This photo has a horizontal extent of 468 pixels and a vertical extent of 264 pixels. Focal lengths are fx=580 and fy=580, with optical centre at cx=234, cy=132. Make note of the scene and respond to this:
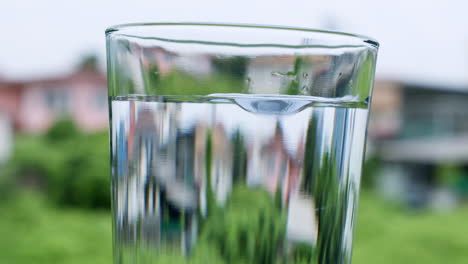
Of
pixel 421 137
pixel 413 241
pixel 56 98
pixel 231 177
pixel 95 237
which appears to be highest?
pixel 231 177

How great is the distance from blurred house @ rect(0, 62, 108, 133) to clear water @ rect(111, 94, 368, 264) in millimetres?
10333

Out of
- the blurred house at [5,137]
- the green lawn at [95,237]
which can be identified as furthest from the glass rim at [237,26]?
the blurred house at [5,137]

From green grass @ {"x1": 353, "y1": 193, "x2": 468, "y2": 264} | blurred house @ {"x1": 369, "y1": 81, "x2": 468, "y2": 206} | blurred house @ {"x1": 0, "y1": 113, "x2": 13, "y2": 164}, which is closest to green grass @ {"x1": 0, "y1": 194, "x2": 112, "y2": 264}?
blurred house @ {"x1": 0, "y1": 113, "x2": 13, "y2": 164}

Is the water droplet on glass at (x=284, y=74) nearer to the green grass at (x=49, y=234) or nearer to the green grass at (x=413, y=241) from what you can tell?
the green grass at (x=413, y=241)

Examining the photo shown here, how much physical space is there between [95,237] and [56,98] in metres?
5.90

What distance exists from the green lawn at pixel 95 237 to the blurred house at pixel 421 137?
4284 mm

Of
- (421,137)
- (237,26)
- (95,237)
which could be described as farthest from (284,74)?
(421,137)

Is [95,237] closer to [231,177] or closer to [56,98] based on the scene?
[231,177]

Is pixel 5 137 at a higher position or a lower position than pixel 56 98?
lower

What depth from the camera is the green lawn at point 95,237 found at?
461cm

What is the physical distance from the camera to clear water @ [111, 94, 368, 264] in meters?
0.26

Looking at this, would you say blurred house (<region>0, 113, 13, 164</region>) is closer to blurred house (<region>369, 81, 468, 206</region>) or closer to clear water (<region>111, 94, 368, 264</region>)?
blurred house (<region>369, 81, 468, 206</region>)

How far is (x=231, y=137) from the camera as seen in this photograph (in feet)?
0.86

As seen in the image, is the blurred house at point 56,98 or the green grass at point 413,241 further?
the blurred house at point 56,98
